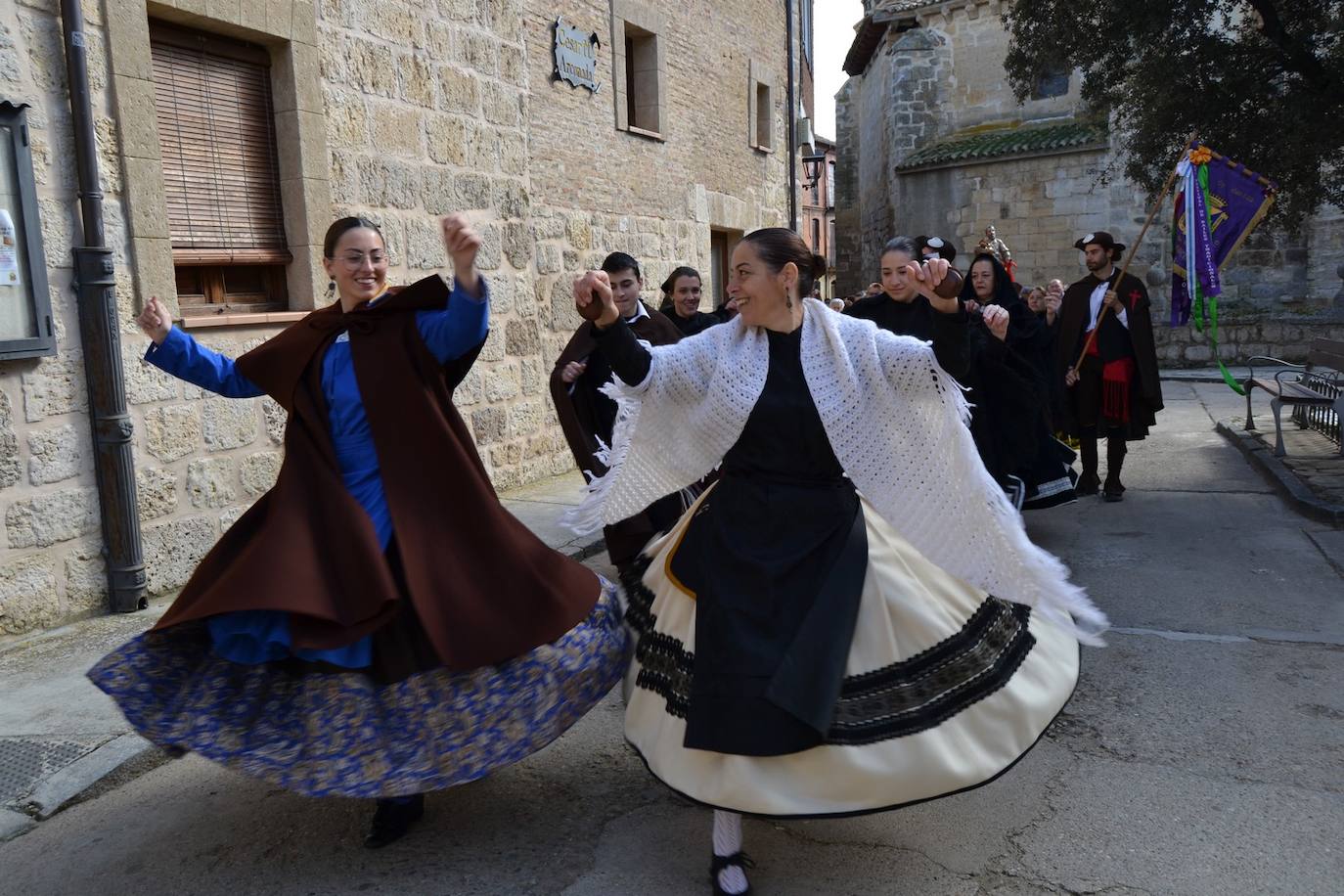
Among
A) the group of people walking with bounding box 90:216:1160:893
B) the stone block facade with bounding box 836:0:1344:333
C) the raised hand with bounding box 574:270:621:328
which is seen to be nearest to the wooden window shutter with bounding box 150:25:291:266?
the group of people walking with bounding box 90:216:1160:893

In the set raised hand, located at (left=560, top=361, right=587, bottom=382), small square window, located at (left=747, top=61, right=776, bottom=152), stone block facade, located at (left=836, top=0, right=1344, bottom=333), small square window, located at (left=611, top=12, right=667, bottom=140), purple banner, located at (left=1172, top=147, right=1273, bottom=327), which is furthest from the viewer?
stone block facade, located at (left=836, top=0, right=1344, bottom=333)

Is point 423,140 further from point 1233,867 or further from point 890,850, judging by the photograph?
point 1233,867

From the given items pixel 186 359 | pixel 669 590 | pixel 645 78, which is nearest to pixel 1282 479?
A: pixel 669 590

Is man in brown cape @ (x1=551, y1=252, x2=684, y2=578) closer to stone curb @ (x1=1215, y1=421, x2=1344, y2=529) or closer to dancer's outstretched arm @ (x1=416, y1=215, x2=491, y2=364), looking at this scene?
dancer's outstretched arm @ (x1=416, y1=215, x2=491, y2=364)

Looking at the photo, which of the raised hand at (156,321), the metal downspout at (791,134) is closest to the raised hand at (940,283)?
the raised hand at (156,321)

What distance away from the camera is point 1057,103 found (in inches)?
902

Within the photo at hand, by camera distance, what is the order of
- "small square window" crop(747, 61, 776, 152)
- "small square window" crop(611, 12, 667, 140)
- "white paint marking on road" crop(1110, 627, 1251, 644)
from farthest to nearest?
"small square window" crop(747, 61, 776, 152) → "small square window" crop(611, 12, 667, 140) → "white paint marking on road" crop(1110, 627, 1251, 644)

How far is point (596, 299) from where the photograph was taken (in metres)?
2.96

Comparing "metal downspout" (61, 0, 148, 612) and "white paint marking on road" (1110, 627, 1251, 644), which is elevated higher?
"metal downspout" (61, 0, 148, 612)

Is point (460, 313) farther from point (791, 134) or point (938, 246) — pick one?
point (791, 134)

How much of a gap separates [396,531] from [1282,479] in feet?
24.6

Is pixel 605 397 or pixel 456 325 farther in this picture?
pixel 605 397

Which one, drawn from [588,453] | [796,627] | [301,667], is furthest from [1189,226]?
[301,667]

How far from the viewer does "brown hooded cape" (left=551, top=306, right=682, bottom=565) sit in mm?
5762
